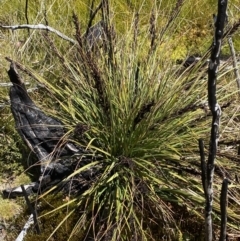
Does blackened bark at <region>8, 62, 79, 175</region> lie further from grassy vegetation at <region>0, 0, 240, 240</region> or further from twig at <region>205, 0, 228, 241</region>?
twig at <region>205, 0, 228, 241</region>

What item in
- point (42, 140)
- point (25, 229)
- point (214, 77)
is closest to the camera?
point (214, 77)

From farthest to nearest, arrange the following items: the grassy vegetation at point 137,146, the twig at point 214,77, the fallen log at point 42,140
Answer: the fallen log at point 42,140 → the grassy vegetation at point 137,146 → the twig at point 214,77

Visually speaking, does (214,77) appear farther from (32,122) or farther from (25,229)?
(32,122)

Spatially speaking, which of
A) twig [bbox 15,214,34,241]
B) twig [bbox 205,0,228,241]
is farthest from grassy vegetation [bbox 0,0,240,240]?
twig [bbox 205,0,228,241]

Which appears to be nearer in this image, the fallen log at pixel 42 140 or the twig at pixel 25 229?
the twig at pixel 25 229

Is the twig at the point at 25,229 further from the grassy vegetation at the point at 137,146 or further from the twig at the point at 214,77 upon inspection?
the twig at the point at 214,77

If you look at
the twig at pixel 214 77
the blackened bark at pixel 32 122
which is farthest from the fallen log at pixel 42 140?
the twig at pixel 214 77

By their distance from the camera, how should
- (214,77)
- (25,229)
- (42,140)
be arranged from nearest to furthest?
(214,77), (25,229), (42,140)

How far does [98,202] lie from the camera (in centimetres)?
296

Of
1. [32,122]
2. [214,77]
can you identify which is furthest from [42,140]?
[214,77]

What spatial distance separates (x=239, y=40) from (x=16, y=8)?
A: 204cm

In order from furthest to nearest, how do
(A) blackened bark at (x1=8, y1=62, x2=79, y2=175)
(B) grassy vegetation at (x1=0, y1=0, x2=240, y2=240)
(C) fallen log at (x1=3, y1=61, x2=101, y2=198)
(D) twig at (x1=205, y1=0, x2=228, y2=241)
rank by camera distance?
1. (A) blackened bark at (x1=8, y1=62, x2=79, y2=175)
2. (C) fallen log at (x1=3, y1=61, x2=101, y2=198)
3. (B) grassy vegetation at (x1=0, y1=0, x2=240, y2=240)
4. (D) twig at (x1=205, y1=0, x2=228, y2=241)

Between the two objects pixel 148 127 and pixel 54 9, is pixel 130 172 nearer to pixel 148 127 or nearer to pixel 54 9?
pixel 148 127

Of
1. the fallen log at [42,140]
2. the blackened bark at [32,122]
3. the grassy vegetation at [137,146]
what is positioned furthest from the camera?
the blackened bark at [32,122]
